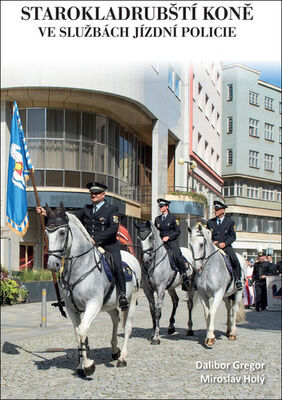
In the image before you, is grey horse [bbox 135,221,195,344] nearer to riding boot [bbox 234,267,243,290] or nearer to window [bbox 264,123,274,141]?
riding boot [bbox 234,267,243,290]

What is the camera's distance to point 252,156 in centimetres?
567

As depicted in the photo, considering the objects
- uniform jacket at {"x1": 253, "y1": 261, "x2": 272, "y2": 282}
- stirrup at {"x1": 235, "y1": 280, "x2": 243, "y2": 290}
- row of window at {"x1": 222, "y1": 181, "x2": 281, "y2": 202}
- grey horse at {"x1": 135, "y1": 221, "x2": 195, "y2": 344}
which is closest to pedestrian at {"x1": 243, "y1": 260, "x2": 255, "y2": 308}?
stirrup at {"x1": 235, "y1": 280, "x2": 243, "y2": 290}

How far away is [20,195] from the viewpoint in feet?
12.3

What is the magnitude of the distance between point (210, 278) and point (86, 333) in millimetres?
1845

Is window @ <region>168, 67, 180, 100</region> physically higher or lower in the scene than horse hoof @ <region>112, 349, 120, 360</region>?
higher

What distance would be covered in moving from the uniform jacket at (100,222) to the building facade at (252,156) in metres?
1.76

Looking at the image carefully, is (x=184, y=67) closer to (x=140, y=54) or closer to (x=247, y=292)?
(x=140, y=54)

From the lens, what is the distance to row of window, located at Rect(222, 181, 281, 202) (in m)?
5.67

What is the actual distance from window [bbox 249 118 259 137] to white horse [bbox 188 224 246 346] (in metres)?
1.33

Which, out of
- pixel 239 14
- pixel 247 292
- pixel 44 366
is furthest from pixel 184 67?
pixel 44 366

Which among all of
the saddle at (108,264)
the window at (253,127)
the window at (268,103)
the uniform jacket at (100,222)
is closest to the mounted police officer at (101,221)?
the uniform jacket at (100,222)

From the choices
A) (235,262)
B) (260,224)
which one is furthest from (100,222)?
(260,224)

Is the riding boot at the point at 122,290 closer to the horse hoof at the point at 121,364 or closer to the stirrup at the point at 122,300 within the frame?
the stirrup at the point at 122,300

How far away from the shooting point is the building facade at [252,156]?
564 cm
